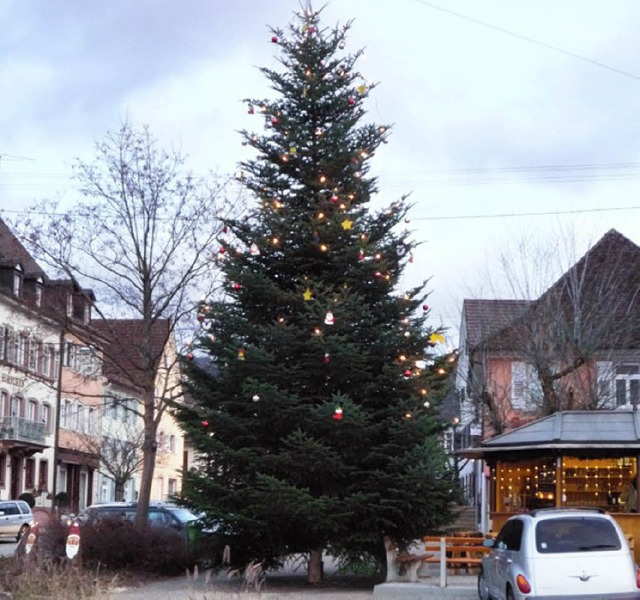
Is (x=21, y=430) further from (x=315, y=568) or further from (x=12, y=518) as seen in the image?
(x=315, y=568)

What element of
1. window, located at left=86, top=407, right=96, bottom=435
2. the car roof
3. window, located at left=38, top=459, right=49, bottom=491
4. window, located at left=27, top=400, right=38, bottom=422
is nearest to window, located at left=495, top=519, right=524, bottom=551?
the car roof

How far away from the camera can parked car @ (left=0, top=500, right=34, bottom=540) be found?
147 feet

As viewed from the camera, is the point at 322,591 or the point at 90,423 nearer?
the point at 322,591

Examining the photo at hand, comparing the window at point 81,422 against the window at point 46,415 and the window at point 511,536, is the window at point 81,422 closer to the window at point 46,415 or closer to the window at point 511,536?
the window at point 46,415

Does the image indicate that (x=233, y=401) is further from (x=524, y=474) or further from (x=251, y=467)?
(x=524, y=474)

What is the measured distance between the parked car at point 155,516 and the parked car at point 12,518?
38.6 ft

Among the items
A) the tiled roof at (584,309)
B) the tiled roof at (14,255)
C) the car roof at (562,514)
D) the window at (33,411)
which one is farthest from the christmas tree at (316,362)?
the window at (33,411)

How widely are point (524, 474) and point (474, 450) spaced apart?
4.48 ft

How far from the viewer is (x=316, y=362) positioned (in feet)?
75.6

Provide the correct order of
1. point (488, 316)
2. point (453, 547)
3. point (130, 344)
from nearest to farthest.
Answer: point (453, 547)
point (130, 344)
point (488, 316)

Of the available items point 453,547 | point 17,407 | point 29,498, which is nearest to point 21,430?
point 17,407

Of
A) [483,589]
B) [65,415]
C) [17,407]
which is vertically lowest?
[483,589]

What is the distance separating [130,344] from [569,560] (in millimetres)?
16730

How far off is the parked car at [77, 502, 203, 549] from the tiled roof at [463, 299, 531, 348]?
13094 millimetres
